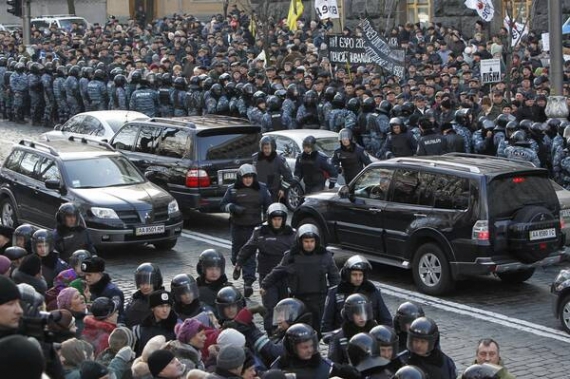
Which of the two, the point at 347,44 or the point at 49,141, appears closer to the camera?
the point at 49,141

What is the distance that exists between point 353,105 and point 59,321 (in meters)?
14.2

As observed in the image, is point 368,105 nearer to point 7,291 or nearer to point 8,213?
point 8,213

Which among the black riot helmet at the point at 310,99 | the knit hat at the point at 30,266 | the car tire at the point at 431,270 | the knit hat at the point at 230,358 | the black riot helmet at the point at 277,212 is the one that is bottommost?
the car tire at the point at 431,270

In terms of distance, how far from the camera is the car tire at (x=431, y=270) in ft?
46.9

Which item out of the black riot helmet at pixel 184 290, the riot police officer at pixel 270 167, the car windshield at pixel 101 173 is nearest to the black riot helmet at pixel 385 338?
the black riot helmet at pixel 184 290

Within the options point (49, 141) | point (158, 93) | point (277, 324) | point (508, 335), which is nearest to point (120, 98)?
point (158, 93)

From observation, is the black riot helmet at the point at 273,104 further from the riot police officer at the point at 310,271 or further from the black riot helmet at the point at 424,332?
the black riot helmet at the point at 424,332

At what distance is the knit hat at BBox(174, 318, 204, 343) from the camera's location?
9.02m

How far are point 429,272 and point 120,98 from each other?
48.0ft

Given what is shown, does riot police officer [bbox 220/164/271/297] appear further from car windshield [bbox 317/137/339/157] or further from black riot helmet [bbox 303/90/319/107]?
black riot helmet [bbox 303/90/319/107]

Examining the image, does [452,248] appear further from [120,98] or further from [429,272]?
[120,98]

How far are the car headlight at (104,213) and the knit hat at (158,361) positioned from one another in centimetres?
899

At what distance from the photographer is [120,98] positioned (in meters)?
27.9

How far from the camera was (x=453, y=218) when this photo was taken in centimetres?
1416
